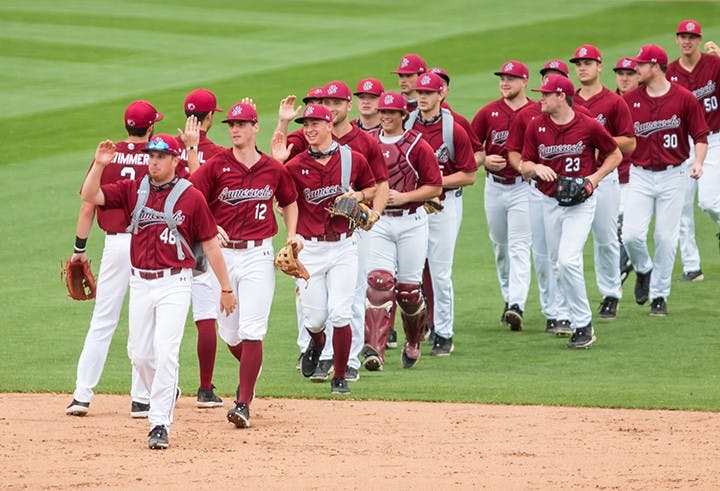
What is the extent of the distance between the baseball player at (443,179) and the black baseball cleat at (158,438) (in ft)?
12.3

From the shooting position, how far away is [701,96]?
13.7 meters

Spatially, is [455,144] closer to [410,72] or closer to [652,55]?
[410,72]

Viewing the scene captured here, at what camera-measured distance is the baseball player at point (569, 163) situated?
1134 cm

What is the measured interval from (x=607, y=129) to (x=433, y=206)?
6.57 ft

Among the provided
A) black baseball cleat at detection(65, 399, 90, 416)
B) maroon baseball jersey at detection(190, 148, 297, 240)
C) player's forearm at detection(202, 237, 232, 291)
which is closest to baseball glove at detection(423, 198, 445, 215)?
maroon baseball jersey at detection(190, 148, 297, 240)

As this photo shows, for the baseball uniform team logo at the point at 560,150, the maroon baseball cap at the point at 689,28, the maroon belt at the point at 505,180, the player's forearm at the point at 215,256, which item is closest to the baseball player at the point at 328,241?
the player's forearm at the point at 215,256

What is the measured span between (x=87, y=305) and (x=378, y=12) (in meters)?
18.8

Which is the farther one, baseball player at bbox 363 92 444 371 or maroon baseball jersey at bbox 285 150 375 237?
baseball player at bbox 363 92 444 371

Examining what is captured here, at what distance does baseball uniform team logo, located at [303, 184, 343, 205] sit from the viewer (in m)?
9.80

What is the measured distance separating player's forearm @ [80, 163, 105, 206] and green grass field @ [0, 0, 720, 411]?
7.32 ft

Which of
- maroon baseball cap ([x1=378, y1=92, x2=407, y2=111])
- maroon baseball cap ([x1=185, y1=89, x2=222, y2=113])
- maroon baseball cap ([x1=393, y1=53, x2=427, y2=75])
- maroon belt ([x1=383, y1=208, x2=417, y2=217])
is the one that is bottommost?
maroon belt ([x1=383, y1=208, x2=417, y2=217])

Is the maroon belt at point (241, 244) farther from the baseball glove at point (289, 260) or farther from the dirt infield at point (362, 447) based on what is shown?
the dirt infield at point (362, 447)

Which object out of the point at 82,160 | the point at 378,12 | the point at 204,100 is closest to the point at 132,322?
the point at 204,100

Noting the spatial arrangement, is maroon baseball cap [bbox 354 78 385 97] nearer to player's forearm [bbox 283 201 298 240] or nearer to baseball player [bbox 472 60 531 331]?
baseball player [bbox 472 60 531 331]
